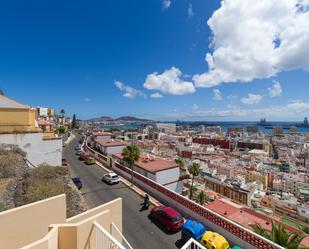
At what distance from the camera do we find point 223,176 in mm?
82438

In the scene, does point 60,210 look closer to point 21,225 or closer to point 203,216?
point 21,225

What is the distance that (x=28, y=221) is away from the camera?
256 inches

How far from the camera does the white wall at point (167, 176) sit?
22672 millimetres

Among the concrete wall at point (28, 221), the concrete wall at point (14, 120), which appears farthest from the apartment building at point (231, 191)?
the concrete wall at point (28, 221)

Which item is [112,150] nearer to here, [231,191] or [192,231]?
[192,231]

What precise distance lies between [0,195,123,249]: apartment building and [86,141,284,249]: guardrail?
6.65 meters

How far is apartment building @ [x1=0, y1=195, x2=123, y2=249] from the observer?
5.36 m

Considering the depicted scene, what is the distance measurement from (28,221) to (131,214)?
869 centimetres

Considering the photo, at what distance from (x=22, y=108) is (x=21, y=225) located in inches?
617

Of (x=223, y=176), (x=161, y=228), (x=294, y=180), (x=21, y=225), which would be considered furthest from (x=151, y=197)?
(x=294, y=180)

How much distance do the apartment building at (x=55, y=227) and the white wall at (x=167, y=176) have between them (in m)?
15.0

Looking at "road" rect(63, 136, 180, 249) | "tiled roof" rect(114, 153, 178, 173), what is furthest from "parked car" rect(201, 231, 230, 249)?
"tiled roof" rect(114, 153, 178, 173)


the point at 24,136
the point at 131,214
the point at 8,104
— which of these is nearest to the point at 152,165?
the point at 131,214

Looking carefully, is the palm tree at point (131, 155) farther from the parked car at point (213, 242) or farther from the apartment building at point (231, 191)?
the apartment building at point (231, 191)
